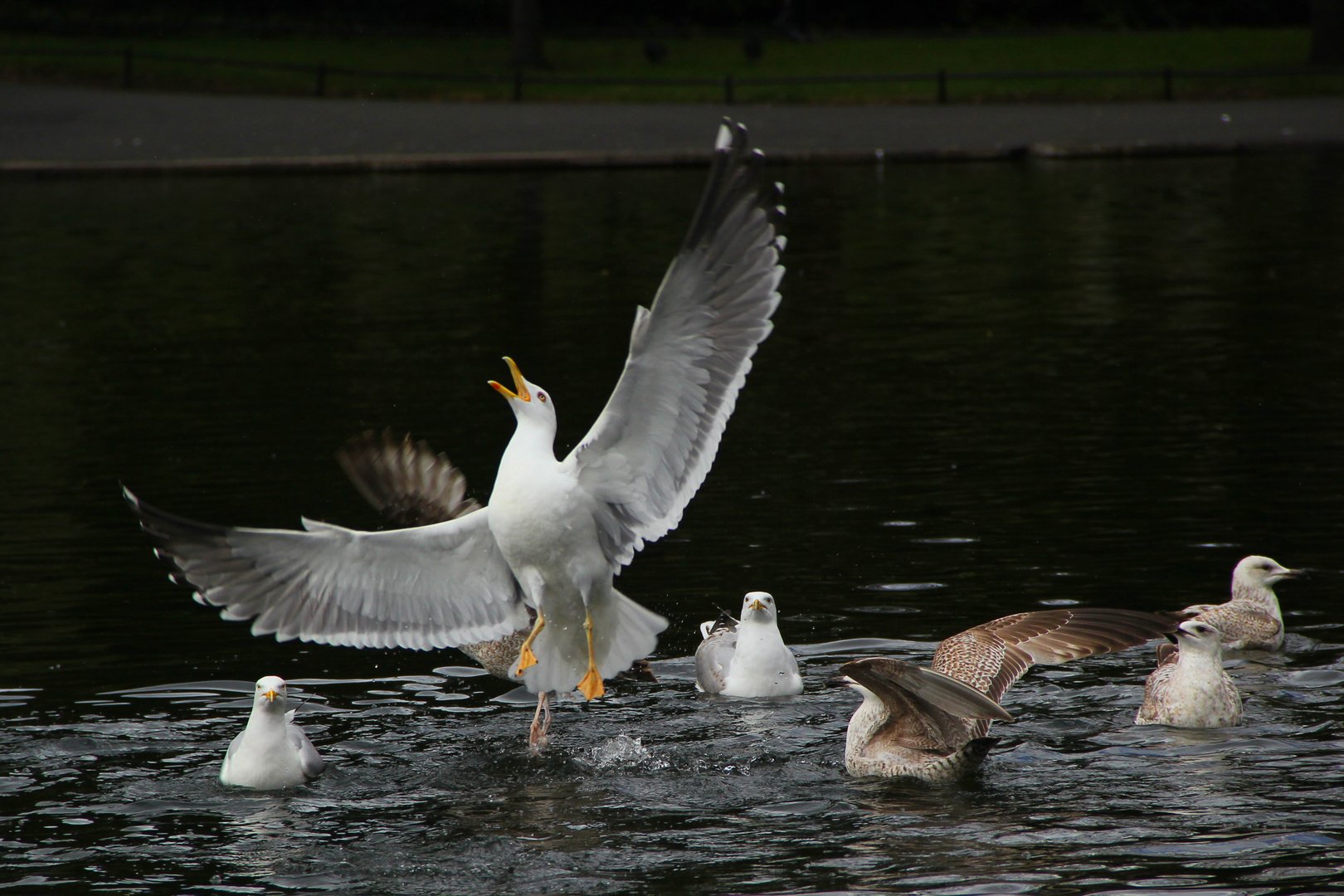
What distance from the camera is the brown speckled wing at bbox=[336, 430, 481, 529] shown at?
907 centimetres

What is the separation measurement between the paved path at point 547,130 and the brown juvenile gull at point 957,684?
83.8ft

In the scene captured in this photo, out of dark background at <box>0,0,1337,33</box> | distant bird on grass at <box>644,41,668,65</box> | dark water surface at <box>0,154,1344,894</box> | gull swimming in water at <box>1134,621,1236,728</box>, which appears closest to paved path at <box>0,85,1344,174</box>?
distant bird on grass at <box>644,41,668,65</box>

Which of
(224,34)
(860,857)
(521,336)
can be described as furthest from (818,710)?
(224,34)

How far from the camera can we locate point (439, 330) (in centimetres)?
1805

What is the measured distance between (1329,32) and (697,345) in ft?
129

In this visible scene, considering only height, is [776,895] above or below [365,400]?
below

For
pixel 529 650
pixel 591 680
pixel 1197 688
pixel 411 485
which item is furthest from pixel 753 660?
pixel 411 485

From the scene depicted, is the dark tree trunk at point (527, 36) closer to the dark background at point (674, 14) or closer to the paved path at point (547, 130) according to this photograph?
the paved path at point (547, 130)

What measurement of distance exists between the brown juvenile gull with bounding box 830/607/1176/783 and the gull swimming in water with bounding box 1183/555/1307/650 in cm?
89

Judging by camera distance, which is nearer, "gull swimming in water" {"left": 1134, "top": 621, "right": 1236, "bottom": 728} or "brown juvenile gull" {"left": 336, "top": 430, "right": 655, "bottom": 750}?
"gull swimming in water" {"left": 1134, "top": 621, "right": 1236, "bottom": 728}

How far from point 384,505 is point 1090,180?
2211 cm

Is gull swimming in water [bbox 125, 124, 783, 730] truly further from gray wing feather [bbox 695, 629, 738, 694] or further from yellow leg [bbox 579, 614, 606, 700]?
gray wing feather [bbox 695, 629, 738, 694]

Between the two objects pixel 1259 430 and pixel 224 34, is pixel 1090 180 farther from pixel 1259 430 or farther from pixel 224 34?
pixel 224 34

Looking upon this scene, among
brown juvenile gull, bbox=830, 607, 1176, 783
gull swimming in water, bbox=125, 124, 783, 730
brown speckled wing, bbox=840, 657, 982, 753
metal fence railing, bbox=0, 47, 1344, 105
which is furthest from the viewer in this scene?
metal fence railing, bbox=0, 47, 1344, 105
